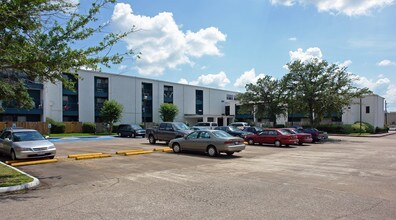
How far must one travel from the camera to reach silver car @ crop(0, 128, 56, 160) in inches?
565

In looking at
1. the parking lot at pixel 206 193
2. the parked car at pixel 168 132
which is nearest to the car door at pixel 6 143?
the parking lot at pixel 206 193

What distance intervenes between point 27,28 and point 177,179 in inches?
263

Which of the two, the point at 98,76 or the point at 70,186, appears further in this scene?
the point at 98,76

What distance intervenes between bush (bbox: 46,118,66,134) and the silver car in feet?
92.2

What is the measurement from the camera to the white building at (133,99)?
47156 millimetres

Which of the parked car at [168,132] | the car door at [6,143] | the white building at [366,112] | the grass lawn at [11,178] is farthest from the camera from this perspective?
the white building at [366,112]

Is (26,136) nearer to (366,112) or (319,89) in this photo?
(319,89)

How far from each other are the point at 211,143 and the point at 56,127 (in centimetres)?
3272

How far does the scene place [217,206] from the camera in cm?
691

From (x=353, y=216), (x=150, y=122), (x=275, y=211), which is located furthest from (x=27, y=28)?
(x=150, y=122)

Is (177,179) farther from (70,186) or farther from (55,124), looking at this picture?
(55,124)

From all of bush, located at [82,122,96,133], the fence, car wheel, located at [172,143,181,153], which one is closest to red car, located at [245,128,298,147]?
car wheel, located at [172,143,181,153]

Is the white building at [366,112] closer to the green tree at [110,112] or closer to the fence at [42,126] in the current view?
the green tree at [110,112]

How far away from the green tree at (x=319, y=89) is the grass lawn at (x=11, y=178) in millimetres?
31111
